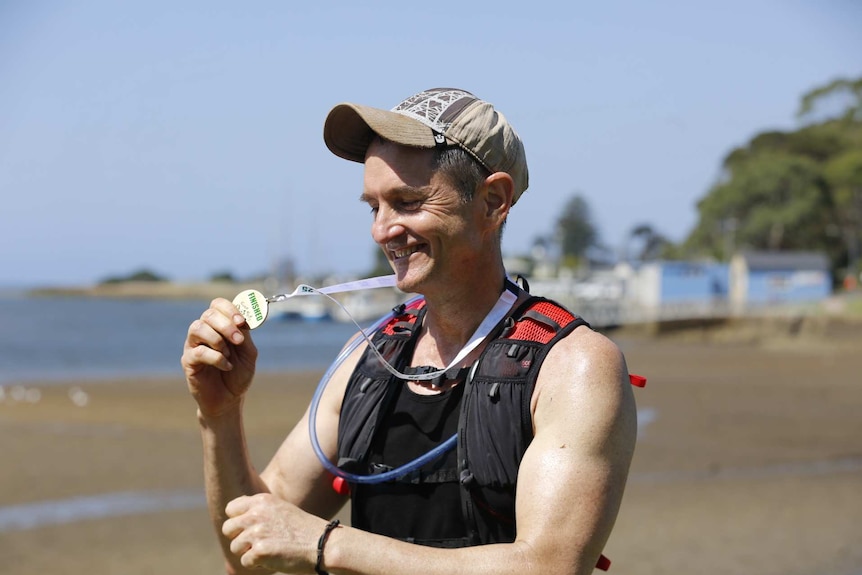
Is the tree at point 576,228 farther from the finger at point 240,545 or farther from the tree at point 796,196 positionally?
the finger at point 240,545

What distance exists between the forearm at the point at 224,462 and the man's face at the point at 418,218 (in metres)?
0.62

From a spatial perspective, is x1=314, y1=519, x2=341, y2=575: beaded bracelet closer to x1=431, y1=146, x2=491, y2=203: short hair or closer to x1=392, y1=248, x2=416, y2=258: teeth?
x1=392, y1=248, x2=416, y2=258: teeth

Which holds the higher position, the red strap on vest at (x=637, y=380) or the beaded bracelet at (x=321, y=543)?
the red strap on vest at (x=637, y=380)

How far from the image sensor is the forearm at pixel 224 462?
2.54 m

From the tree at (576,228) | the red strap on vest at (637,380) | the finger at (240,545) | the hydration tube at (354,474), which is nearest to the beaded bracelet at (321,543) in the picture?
the finger at (240,545)

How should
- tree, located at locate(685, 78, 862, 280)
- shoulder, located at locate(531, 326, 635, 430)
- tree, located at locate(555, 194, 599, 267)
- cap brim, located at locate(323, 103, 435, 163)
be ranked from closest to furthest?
1. shoulder, located at locate(531, 326, 635, 430)
2. cap brim, located at locate(323, 103, 435, 163)
3. tree, located at locate(685, 78, 862, 280)
4. tree, located at locate(555, 194, 599, 267)

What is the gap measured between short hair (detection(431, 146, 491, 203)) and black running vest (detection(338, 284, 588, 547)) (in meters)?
0.33

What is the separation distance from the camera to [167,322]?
7969 cm

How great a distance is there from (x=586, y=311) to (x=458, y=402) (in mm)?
61530

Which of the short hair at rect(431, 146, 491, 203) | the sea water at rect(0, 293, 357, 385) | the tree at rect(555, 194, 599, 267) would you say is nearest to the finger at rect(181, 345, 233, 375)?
the short hair at rect(431, 146, 491, 203)

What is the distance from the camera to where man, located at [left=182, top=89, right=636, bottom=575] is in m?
2.07

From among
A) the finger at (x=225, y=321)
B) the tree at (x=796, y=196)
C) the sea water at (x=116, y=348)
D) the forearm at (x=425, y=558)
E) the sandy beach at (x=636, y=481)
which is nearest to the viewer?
the forearm at (x=425, y=558)

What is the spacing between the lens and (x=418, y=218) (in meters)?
2.31

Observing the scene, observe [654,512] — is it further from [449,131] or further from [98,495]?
[449,131]
